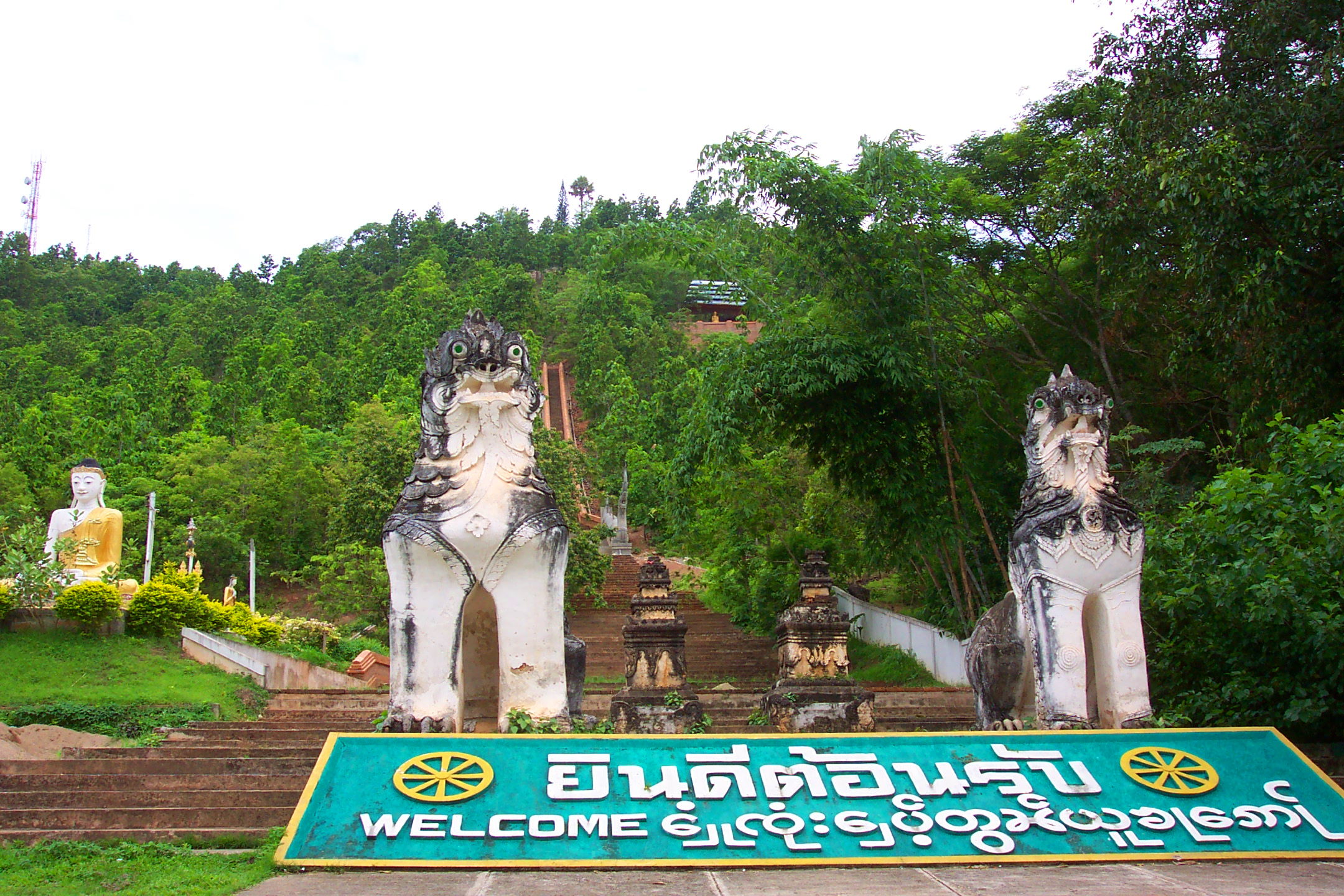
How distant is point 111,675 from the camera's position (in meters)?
12.7

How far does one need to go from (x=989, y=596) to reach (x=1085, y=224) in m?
5.53

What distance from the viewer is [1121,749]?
6.76 m

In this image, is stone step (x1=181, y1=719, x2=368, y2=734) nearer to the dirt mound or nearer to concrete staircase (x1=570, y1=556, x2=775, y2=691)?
the dirt mound

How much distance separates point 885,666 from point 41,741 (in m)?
12.6

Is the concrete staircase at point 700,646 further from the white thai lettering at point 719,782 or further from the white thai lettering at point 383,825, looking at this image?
the white thai lettering at point 383,825

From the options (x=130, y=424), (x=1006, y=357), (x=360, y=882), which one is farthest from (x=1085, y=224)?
(x=130, y=424)

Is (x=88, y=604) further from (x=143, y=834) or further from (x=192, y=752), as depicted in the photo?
(x=143, y=834)

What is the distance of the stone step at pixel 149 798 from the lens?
22.9 feet

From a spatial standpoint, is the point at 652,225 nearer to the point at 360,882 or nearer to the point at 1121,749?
the point at 1121,749

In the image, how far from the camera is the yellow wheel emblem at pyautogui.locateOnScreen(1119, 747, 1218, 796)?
21.0 feet

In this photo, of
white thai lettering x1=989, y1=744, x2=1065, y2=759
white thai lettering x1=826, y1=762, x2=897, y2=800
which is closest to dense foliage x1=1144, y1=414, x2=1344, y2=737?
white thai lettering x1=989, y1=744, x2=1065, y2=759

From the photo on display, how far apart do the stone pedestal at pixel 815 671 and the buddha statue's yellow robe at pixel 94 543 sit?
9.84m

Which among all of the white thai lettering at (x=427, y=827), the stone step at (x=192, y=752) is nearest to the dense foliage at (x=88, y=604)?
the stone step at (x=192, y=752)

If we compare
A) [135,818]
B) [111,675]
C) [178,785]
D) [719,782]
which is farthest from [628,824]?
[111,675]
